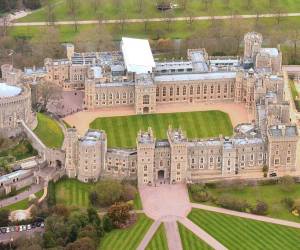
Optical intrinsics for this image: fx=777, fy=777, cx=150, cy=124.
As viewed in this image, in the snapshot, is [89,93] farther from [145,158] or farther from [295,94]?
[295,94]

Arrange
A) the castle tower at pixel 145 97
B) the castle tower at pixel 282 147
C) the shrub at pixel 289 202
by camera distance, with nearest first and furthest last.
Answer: the shrub at pixel 289 202
the castle tower at pixel 282 147
the castle tower at pixel 145 97

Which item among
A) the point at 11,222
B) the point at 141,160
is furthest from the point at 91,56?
the point at 11,222

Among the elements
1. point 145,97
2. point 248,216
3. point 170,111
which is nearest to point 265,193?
point 248,216

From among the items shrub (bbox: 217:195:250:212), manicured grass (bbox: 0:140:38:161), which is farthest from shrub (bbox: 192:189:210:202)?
manicured grass (bbox: 0:140:38:161)

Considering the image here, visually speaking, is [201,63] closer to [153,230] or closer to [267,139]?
[267,139]

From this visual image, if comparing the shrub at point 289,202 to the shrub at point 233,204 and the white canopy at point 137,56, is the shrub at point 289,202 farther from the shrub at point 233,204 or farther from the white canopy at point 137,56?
the white canopy at point 137,56

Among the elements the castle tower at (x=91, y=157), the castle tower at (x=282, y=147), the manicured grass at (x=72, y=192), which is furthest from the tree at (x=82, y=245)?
the castle tower at (x=282, y=147)
